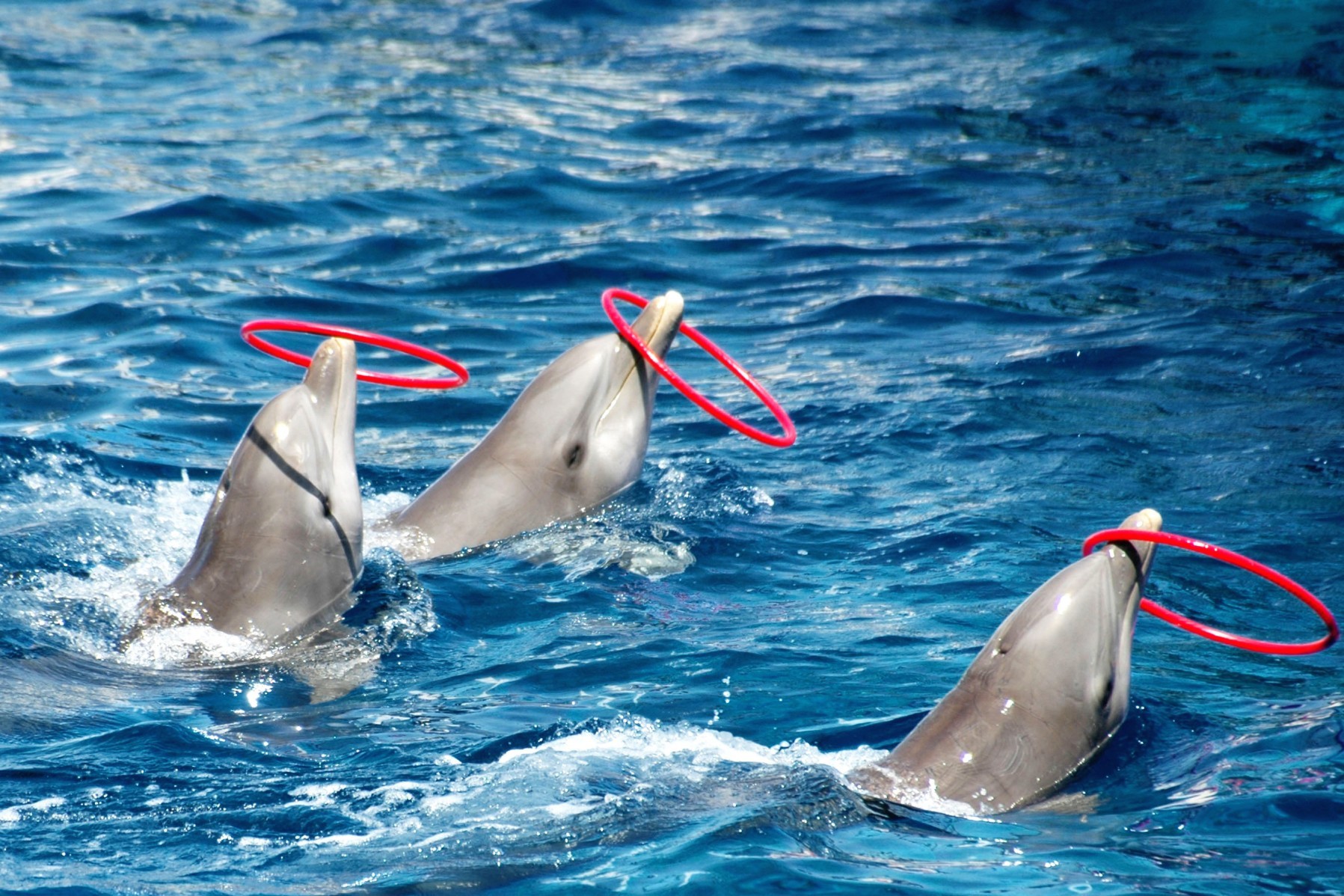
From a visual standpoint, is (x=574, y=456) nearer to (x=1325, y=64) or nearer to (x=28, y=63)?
(x=1325, y=64)

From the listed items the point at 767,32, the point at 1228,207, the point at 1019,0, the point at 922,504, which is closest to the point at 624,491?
the point at 922,504

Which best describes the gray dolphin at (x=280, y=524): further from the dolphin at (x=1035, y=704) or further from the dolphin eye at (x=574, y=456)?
the dolphin at (x=1035, y=704)

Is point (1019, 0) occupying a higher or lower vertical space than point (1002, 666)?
higher

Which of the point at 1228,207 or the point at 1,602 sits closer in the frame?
the point at 1,602

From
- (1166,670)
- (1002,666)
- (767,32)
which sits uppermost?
(767,32)

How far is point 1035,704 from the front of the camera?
208 inches

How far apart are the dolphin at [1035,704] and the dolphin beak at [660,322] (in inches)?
116

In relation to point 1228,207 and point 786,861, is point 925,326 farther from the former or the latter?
point 786,861

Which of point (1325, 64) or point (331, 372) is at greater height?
point (1325, 64)

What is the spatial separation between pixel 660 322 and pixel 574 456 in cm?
81

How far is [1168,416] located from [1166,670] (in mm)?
3678

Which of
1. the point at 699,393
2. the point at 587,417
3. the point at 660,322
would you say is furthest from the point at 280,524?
the point at 660,322

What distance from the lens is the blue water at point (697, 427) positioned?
4.88 metres

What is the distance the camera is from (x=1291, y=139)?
16281 mm
